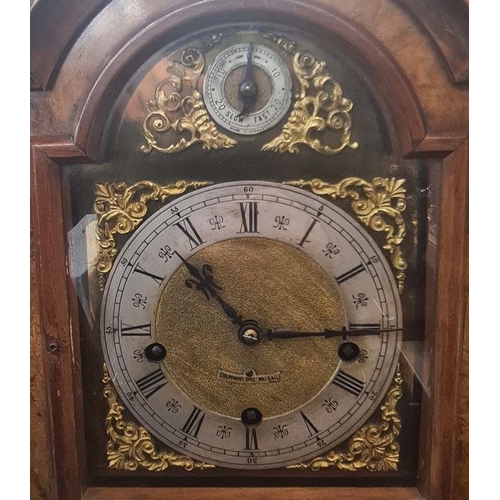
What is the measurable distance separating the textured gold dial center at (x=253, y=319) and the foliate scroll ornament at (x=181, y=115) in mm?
183

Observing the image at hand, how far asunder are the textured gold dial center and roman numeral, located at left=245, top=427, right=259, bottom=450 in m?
0.04

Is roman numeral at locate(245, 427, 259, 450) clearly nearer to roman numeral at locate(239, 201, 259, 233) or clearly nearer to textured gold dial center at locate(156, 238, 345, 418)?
textured gold dial center at locate(156, 238, 345, 418)

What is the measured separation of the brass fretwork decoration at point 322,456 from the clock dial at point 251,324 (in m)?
0.02

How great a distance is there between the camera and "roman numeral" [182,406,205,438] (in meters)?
0.93

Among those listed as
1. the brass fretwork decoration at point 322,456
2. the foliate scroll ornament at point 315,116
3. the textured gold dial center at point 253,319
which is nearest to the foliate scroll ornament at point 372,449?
the brass fretwork decoration at point 322,456

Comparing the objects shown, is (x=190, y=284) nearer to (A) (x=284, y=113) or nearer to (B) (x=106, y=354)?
(B) (x=106, y=354)

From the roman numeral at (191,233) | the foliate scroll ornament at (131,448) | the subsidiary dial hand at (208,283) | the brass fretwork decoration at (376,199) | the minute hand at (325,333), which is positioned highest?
the brass fretwork decoration at (376,199)

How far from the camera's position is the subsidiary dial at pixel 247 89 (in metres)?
0.86

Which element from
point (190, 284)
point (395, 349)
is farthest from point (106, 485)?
point (395, 349)

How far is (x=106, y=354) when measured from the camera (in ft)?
3.07

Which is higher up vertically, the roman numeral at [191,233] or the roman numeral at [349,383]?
the roman numeral at [191,233]

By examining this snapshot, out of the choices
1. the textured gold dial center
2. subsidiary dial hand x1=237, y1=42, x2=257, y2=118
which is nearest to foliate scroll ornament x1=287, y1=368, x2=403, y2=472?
the textured gold dial center

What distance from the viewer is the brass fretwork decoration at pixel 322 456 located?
36.4 inches

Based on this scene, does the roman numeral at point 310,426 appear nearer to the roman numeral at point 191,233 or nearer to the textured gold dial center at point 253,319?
the textured gold dial center at point 253,319
